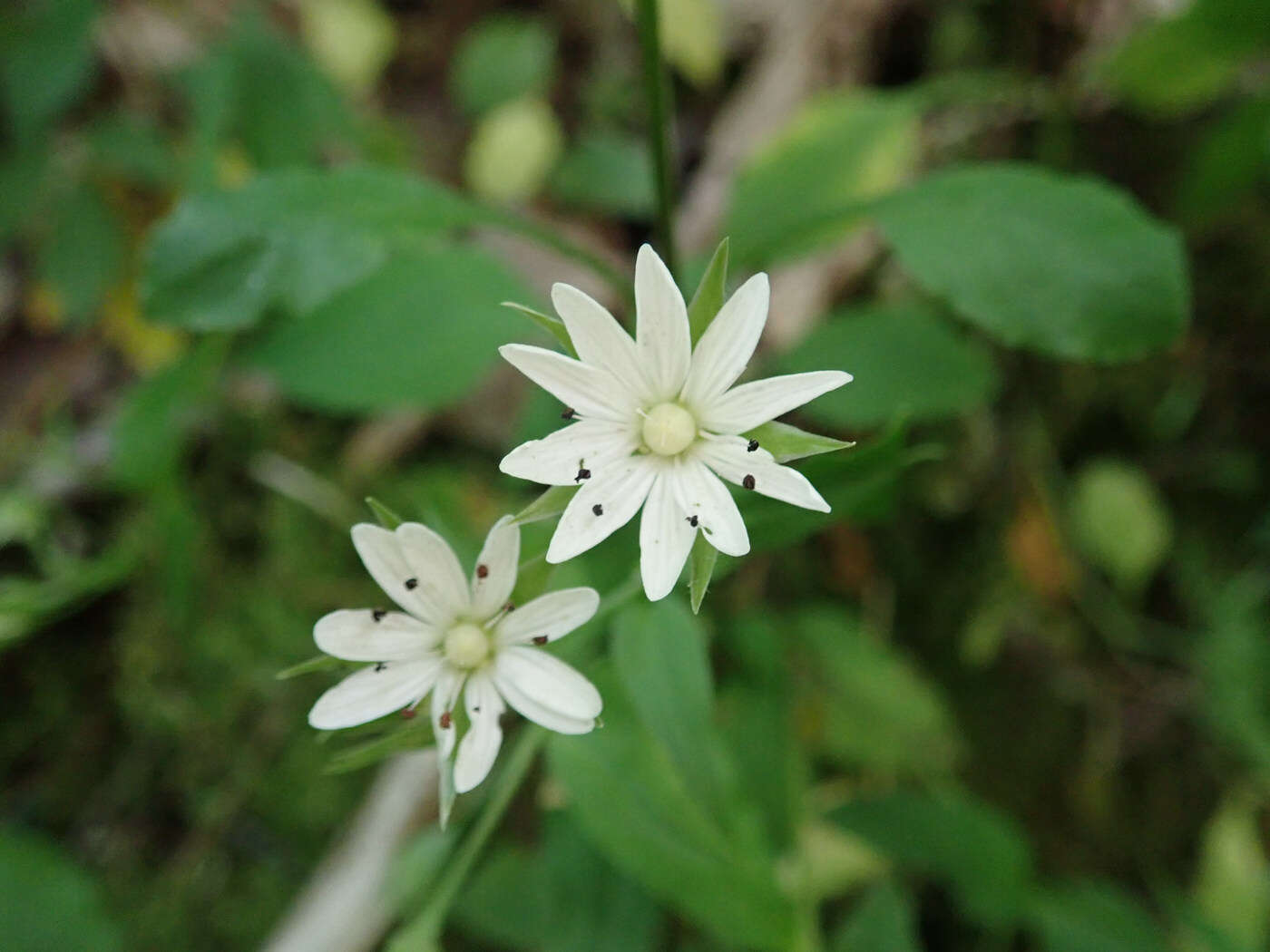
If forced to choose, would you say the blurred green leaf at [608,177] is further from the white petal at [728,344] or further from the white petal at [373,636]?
the white petal at [373,636]

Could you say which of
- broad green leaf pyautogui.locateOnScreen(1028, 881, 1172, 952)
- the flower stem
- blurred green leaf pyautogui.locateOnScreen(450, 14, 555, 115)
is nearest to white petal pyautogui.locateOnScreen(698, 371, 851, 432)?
the flower stem

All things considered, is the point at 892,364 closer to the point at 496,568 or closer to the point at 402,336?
the point at 402,336

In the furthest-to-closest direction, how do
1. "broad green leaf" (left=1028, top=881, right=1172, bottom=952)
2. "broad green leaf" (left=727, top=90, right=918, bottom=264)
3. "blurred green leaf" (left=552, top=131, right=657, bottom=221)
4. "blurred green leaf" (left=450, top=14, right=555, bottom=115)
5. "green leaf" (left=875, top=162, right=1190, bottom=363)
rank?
"blurred green leaf" (left=450, top=14, right=555, bottom=115) → "blurred green leaf" (left=552, top=131, right=657, bottom=221) → "broad green leaf" (left=727, top=90, right=918, bottom=264) → "broad green leaf" (left=1028, top=881, right=1172, bottom=952) → "green leaf" (left=875, top=162, right=1190, bottom=363)

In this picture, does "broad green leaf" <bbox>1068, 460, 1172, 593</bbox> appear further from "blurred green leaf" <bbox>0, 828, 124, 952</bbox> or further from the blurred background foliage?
"blurred green leaf" <bbox>0, 828, 124, 952</bbox>

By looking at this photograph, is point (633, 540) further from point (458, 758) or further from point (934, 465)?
point (934, 465)

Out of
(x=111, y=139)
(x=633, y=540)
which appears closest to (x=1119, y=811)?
(x=633, y=540)

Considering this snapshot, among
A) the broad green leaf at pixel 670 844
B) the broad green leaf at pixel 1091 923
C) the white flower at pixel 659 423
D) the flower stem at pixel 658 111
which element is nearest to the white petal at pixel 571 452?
the white flower at pixel 659 423
